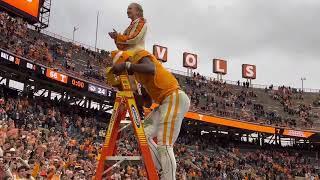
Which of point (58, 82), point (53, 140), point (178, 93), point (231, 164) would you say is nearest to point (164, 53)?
Result: point (231, 164)

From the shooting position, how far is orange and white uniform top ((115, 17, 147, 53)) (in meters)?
6.16

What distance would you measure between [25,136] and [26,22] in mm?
19466

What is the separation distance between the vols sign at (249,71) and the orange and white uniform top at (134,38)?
5853cm

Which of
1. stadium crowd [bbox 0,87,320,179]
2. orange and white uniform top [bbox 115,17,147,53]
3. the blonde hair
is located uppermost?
the blonde hair

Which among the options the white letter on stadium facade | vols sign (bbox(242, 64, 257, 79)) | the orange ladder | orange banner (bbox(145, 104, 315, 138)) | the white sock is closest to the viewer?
the orange ladder

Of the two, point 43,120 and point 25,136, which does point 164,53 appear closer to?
point 43,120

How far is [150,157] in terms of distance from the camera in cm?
571

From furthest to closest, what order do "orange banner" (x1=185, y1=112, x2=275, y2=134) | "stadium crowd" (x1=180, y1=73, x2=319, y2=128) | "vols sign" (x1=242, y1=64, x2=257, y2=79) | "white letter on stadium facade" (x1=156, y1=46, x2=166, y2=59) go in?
"vols sign" (x1=242, y1=64, x2=257, y2=79) < "white letter on stadium facade" (x1=156, y1=46, x2=166, y2=59) < "stadium crowd" (x1=180, y1=73, x2=319, y2=128) < "orange banner" (x1=185, y1=112, x2=275, y2=134)

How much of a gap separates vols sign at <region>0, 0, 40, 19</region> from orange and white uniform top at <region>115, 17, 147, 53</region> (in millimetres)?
30912

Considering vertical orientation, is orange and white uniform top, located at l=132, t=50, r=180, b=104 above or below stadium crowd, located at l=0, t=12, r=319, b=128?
below

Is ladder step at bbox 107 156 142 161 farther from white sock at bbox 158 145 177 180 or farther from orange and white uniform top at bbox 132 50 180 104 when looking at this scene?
orange and white uniform top at bbox 132 50 180 104

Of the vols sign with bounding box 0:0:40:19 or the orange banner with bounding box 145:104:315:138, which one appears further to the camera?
the orange banner with bounding box 145:104:315:138

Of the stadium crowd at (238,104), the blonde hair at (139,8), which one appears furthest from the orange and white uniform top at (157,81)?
the stadium crowd at (238,104)

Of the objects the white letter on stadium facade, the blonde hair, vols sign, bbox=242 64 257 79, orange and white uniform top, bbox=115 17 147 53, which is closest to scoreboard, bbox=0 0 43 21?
the white letter on stadium facade
